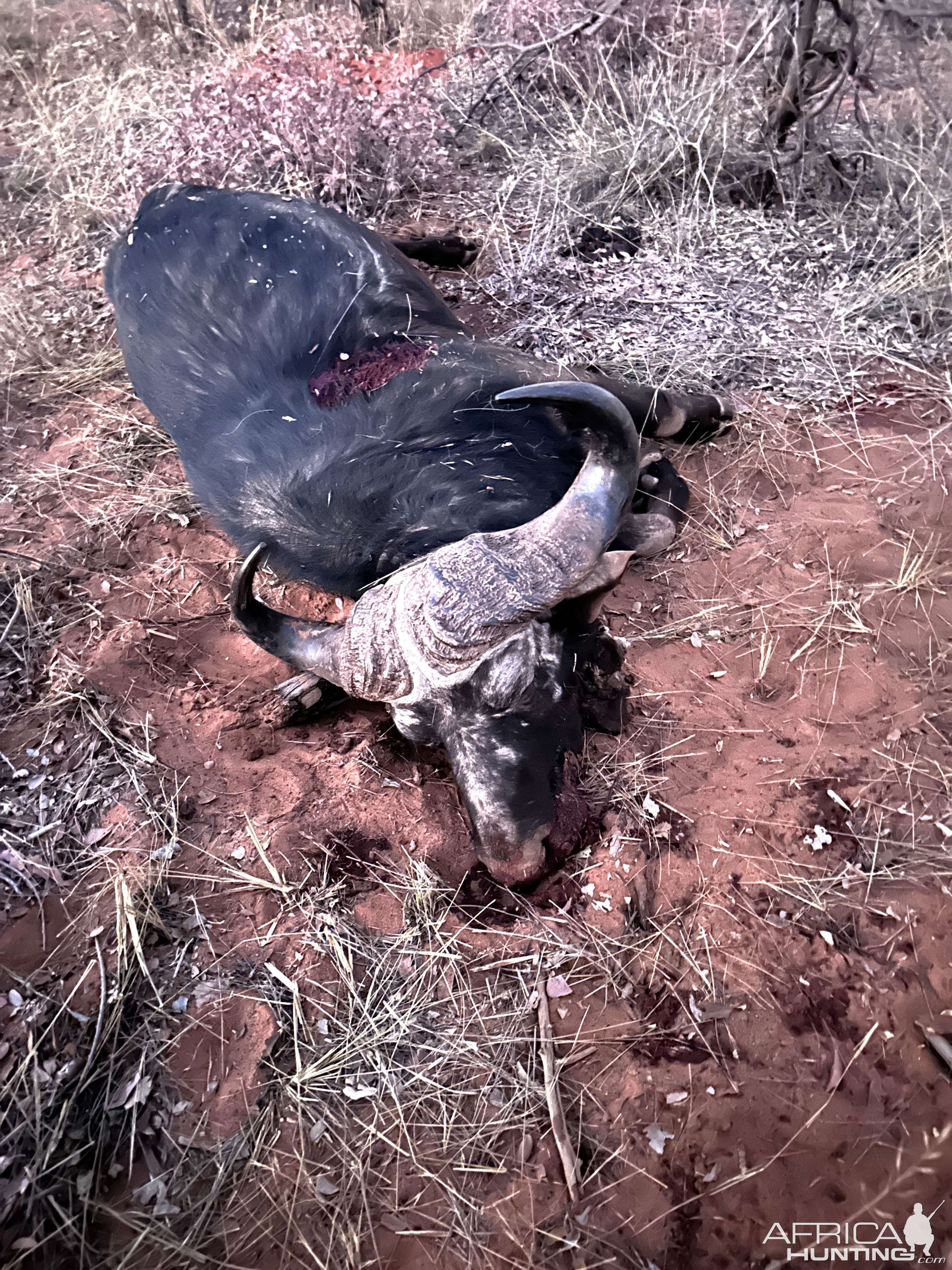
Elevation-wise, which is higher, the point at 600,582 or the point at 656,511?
the point at 600,582

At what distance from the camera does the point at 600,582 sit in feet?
8.00

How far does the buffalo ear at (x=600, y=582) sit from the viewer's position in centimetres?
240

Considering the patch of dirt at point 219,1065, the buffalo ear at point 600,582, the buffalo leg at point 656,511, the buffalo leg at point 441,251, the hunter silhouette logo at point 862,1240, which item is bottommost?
the hunter silhouette logo at point 862,1240

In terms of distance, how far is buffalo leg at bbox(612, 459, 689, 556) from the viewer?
329 centimetres

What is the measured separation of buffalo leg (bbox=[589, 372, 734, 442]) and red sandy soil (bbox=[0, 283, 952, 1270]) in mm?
126

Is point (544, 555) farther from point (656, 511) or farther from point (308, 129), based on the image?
point (308, 129)

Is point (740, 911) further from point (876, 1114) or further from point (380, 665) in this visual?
point (380, 665)

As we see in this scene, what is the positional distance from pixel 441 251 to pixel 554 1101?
4.60 meters

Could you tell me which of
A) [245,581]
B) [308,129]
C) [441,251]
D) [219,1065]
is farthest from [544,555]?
[308,129]

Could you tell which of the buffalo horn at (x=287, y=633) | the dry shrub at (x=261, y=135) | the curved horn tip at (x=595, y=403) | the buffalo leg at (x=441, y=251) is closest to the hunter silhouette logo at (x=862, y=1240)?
the buffalo horn at (x=287, y=633)

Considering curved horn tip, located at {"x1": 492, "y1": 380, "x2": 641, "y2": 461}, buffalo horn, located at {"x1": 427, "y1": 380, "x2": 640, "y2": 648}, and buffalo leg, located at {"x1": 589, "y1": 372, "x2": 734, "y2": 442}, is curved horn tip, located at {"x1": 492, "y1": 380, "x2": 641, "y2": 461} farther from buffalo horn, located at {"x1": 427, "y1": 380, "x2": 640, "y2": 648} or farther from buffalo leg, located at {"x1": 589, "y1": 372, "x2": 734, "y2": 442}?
buffalo leg, located at {"x1": 589, "y1": 372, "x2": 734, "y2": 442}

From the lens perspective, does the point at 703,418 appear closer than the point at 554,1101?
No

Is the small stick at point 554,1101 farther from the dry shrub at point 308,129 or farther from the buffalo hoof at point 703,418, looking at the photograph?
the dry shrub at point 308,129

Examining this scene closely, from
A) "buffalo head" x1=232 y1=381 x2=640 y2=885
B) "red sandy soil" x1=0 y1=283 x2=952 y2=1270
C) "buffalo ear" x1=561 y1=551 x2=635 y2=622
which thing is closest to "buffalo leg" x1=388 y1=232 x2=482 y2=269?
"red sandy soil" x1=0 y1=283 x2=952 y2=1270
